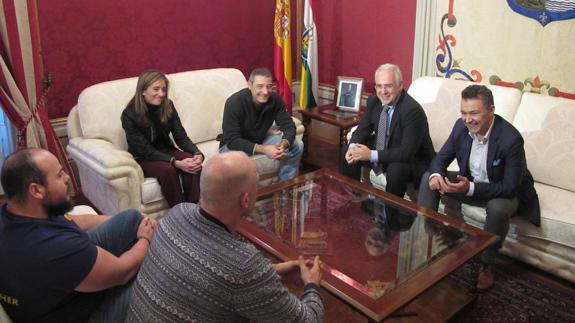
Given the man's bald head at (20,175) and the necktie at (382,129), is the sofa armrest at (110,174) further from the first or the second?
the necktie at (382,129)

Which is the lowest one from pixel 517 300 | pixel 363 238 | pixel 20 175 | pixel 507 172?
pixel 517 300

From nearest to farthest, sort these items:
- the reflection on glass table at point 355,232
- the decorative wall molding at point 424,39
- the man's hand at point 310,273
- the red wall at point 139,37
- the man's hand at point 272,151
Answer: the man's hand at point 310,273 < the reflection on glass table at point 355,232 < the man's hand at point 272,151 < the red wall at point 139,37 < the decorative wall molding at point 424,39

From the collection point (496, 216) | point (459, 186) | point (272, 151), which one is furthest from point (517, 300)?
point (272, 151)

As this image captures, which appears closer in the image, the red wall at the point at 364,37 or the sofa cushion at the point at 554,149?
the sofa cushion at the point at 554,149

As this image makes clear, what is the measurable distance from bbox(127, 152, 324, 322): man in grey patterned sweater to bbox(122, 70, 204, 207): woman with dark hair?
4.90ft

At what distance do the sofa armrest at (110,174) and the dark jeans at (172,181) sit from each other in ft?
0.26

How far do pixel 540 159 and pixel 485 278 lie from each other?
793mm

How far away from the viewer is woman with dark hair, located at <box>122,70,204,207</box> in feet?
9.46

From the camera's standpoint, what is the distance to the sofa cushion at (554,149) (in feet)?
8.82

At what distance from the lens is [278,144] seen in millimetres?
3275

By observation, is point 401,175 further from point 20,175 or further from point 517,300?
point 20,175

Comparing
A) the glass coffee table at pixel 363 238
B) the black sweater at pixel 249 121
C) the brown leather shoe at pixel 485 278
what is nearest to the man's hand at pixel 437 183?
the glass coffee table at pixel 363 238

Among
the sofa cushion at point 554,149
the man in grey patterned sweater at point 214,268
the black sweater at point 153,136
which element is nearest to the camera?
the man in grey patterned sweater at point 214,268

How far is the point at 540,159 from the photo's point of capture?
9.12 ft
